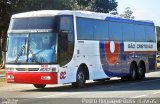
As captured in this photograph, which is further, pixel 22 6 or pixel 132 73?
pixel 22 6

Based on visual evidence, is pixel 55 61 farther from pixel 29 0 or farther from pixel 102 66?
pixel 29 0

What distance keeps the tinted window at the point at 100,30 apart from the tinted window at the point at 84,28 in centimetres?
51

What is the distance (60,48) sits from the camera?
2108cm

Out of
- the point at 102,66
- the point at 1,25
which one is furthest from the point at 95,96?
the point at 1,25

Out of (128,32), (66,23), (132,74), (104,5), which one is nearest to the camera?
(66,23)

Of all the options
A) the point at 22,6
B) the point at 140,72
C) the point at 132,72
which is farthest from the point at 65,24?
the point at 22,6

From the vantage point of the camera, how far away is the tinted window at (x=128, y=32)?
90.6 feet

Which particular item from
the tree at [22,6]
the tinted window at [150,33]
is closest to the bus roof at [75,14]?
the tinted window at [150,33]

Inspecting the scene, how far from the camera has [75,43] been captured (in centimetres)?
2223

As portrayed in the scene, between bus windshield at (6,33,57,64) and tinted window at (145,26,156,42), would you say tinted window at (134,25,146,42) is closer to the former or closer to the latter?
tinted window at (145,26,156,42)

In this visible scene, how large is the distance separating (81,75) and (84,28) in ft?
7.33

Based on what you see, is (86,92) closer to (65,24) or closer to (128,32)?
(65,24)

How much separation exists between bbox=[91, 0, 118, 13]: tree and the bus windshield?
61837 millimetres

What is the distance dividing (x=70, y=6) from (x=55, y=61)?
1197 inches
